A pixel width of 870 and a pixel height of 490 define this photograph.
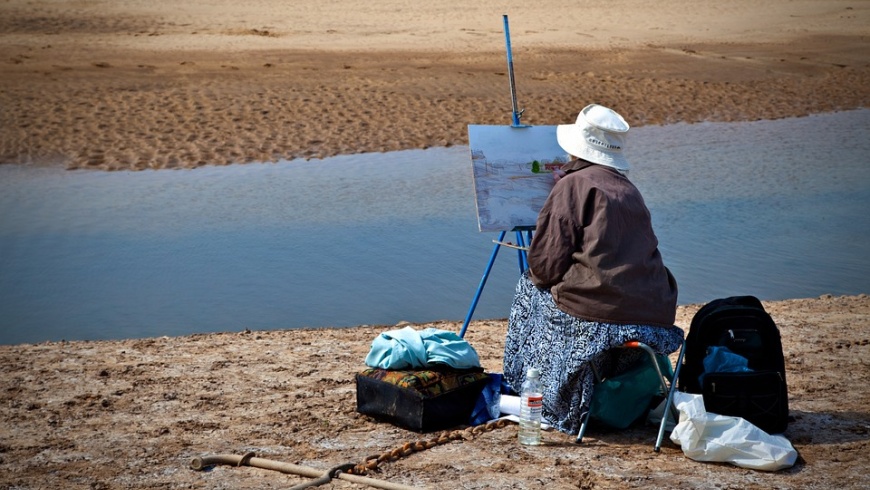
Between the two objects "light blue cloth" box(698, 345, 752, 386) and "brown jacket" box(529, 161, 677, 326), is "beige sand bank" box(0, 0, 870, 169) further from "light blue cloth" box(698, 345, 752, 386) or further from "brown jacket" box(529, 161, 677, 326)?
"light blue cloth" box(698, 345, 752, 386)

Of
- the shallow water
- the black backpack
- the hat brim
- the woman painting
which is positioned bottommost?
the shallow water

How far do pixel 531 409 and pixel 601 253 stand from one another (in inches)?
30.0

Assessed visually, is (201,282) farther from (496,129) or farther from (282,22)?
(282,22)

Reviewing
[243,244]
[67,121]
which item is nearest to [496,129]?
[243,244]

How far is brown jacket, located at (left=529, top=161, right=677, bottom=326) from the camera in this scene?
4.73 m

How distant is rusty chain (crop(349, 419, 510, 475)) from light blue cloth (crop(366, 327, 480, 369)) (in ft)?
1.04

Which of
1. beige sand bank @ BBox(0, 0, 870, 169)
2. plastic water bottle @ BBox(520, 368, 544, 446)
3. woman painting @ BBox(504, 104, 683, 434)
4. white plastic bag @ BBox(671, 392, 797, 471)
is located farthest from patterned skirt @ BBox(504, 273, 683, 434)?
beige sand bank @ BBox(0, 0, 870, 169)

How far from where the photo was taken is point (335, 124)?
44.9 ft

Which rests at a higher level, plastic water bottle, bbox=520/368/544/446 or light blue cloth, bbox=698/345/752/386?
light blue cloth, bbox=698/345/752/386

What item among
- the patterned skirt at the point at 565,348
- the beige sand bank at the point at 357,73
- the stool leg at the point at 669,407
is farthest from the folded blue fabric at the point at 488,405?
the beige sand bank at the point at 357,73

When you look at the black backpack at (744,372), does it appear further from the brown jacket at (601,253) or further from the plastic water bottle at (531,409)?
the plastic water bottle at (531,409)

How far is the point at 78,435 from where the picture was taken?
16.4ft

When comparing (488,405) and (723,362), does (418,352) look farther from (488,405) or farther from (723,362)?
(723,362)

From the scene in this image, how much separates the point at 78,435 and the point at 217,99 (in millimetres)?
9477
